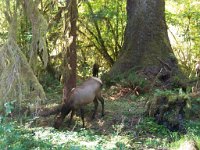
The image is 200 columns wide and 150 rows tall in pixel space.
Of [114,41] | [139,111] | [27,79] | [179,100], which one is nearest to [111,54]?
[114,41]

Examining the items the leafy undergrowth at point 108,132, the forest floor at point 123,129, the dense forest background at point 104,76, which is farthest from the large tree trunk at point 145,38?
the forest floor at point 123,129

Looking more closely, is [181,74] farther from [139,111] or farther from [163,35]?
[139,111]

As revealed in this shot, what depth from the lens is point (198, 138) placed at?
8.08m

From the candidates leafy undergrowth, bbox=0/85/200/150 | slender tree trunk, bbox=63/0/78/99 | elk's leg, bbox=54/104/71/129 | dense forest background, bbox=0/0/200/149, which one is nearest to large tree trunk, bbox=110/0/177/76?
dense forest background, bbox=0/0/200/149

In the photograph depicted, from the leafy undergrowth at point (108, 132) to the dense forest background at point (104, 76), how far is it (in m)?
0.02

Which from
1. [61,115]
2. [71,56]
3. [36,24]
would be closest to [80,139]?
[61,115]

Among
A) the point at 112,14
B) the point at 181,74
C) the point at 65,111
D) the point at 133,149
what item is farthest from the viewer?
the point at 112,14

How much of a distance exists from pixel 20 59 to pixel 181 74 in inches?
266

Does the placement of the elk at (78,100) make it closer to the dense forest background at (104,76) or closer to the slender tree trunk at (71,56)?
the dense forest background at (104,76)

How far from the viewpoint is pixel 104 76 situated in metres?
13.9

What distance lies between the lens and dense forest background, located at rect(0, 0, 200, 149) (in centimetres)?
807

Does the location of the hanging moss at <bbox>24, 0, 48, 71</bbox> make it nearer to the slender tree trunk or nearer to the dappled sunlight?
the dappled sunlight

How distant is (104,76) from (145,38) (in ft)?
6.05

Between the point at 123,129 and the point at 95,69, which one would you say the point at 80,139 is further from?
the point at 95,69
